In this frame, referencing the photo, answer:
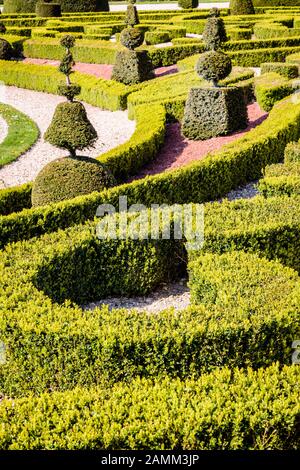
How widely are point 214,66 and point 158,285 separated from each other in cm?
915

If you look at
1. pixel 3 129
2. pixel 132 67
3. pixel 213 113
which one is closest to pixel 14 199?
pixel 213 113

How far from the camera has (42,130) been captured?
2114cm

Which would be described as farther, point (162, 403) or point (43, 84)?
point (43, 84)

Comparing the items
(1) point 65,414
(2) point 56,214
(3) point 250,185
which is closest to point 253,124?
(3) point 250,185

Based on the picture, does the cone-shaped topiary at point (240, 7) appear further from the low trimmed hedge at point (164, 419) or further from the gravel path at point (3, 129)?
the low trimmed hedge at point (164, 419)

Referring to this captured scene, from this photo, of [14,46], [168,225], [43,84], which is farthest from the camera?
[14,46]

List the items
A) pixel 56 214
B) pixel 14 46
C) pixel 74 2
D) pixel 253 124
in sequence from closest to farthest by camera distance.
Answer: pixel 56 214, pixel 253 124, pixel 14 46, pixel 74 2

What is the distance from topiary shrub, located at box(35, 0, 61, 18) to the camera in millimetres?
42500

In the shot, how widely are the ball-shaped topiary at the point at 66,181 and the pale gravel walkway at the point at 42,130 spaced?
3.25m

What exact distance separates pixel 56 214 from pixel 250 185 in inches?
191

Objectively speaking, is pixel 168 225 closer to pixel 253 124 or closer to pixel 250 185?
pixel 250 185

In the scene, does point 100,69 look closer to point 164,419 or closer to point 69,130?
point 69,130

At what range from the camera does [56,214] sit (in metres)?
10.8

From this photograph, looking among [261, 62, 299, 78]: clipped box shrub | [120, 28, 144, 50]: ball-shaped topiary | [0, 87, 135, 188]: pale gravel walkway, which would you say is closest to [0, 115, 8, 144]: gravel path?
[0, 87, 135, 188]: pale gravel walkway
